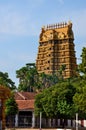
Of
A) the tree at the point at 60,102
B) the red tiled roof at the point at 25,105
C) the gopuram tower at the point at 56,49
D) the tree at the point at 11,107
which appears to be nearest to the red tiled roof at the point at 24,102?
the red tiled roof at the point at 25,105

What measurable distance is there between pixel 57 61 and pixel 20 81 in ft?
135

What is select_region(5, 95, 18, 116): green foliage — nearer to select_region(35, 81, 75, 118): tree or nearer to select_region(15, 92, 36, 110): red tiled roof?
select_region(35, 81, 75, 118): tree

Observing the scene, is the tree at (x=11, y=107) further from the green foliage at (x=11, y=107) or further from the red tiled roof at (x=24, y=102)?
the red tiled roof at (x=24, y=102)

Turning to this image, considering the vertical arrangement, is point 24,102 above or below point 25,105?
above

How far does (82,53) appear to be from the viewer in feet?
129

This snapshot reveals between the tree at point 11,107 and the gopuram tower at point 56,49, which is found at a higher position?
the gopuram tower at point 56,49


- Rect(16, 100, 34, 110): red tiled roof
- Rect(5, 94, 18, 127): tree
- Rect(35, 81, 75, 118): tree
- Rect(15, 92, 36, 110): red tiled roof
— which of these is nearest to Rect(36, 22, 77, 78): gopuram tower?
Rect(15, 92, 36, 110): red tiled roof

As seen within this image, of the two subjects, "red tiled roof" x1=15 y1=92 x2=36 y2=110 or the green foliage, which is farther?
"red tiled roof" x1=15 y1=92 x2=36 y2=110

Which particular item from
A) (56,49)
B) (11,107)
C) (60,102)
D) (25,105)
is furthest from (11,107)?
(56,49)

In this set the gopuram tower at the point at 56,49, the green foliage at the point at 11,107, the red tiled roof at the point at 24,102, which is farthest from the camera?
the gopuram tower at the point at 56,49

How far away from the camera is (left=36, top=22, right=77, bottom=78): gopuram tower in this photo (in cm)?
15162

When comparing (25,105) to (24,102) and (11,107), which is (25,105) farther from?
(11,107)

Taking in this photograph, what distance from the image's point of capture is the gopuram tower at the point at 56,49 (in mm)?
151625

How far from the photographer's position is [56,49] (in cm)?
15888
